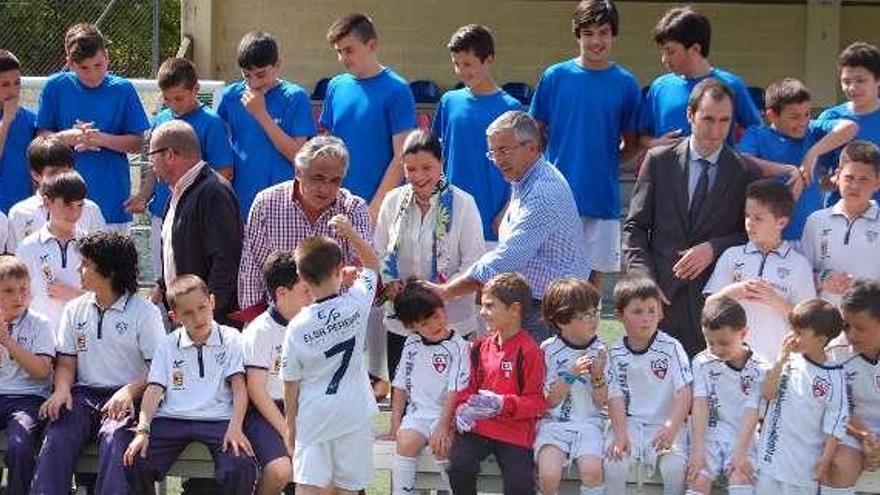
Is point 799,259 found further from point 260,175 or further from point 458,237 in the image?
point 260,175

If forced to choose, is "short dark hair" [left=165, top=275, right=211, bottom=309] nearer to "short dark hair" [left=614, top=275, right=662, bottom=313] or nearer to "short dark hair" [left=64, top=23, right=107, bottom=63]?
"short dark hair" [left=614, top=275, right=662, bottom=313]

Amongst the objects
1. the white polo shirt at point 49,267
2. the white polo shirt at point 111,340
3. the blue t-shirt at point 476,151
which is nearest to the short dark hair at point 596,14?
the blue t-shirt at point 476,151

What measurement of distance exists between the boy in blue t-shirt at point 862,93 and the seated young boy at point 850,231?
442 mm

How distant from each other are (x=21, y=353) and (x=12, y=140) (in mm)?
2046

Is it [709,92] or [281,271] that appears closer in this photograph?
[281,271]

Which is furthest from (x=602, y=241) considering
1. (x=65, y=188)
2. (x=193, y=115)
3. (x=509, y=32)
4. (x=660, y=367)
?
(x=509, y=32)

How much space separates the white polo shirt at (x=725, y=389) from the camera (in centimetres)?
589

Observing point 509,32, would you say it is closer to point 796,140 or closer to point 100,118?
point 100,118

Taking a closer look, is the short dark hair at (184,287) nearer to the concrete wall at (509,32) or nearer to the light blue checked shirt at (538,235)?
the light blue checked shirt at (538,235)

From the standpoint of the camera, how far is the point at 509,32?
18.0 metres

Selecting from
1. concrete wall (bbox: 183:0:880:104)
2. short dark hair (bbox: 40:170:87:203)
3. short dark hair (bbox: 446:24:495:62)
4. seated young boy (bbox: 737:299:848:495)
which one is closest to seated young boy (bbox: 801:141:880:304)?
seated young boy (bbox: 737:299:848:495)

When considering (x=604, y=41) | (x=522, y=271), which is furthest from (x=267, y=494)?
(x=604, y=41)

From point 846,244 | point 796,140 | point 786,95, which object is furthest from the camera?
point 796,140

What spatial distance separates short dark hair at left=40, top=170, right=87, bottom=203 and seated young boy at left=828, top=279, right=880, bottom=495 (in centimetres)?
334
